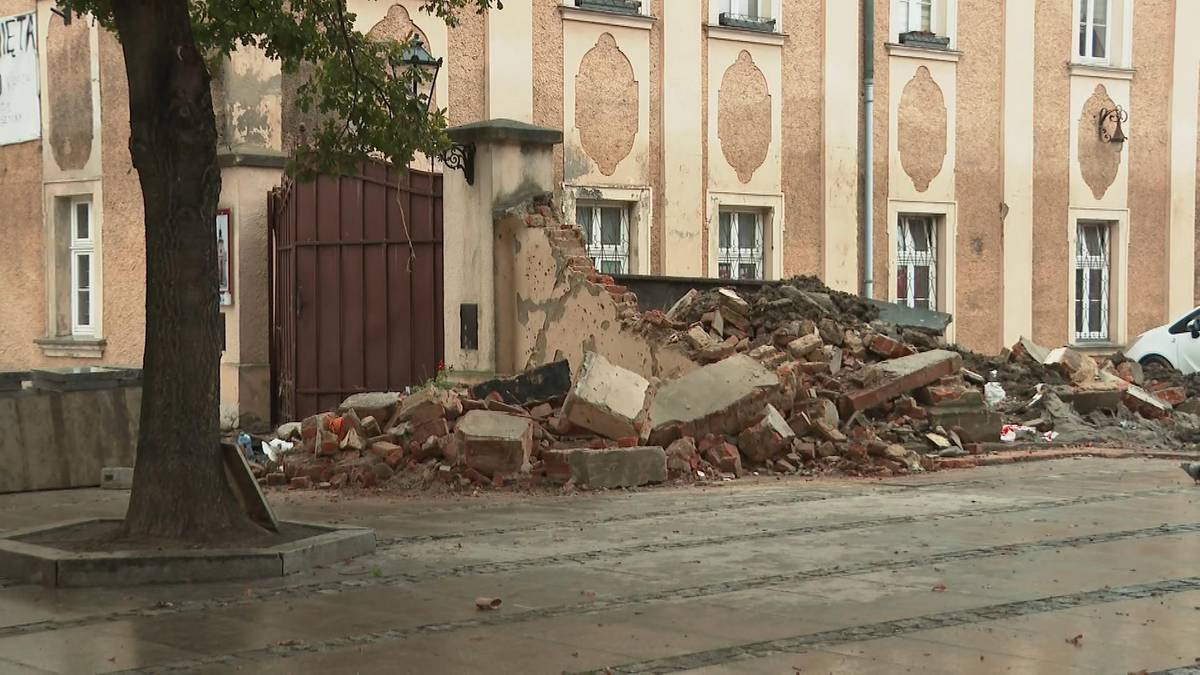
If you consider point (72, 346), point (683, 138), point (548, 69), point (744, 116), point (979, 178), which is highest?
point (548, 69)

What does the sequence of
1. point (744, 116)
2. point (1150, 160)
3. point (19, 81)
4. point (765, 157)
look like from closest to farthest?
point (19, 81) → point (744, 116) → point (765, 157) → point (1150, 160)

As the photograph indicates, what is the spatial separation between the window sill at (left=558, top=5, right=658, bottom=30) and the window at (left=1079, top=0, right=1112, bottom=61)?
843 centimetres

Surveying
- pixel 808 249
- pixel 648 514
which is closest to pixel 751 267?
pixel 808 249

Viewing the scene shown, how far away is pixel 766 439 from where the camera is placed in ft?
47.0

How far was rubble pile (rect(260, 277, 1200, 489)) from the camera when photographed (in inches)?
536

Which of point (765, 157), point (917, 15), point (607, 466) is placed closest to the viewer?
point (607, 466)

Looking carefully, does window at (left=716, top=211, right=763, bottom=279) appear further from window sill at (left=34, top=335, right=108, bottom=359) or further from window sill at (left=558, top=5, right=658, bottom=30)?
window sill at (left=34, top=335, right=108, bottom=359)

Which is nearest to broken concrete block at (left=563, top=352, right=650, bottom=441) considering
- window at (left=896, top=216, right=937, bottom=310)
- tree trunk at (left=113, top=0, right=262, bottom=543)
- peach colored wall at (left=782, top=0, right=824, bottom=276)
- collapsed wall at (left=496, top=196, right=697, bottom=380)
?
collapsed wall at (left=496, top=196, right=697, bottom=380)

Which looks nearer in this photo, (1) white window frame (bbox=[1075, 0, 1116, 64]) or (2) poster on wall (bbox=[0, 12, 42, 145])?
(2) poster on wall (bbox=[0, 12, 42, 145])

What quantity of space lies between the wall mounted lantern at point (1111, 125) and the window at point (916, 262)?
11.9 ft

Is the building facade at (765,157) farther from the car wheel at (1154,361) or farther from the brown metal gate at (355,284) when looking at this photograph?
the car wheel at (1154,361)

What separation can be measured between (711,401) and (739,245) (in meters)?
8.50

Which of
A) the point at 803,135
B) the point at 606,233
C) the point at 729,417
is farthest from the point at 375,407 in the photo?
the point at 803,135

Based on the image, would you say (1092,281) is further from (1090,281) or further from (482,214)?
(482,214)
